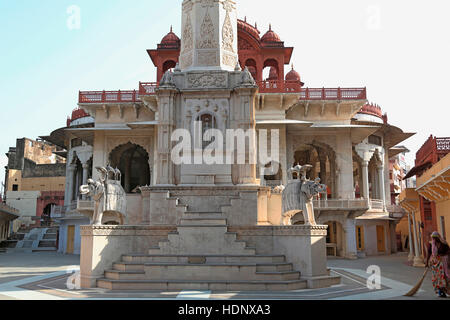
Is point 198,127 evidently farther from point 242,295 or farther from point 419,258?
point 419,258

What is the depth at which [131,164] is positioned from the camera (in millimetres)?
35781

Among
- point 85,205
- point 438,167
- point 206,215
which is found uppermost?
point 438,167

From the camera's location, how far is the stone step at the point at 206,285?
34.3 feet

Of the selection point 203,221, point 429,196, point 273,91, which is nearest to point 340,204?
point 429,196

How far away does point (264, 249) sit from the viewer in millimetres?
12258

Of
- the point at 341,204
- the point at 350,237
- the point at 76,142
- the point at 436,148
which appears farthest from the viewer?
the point at 76,142

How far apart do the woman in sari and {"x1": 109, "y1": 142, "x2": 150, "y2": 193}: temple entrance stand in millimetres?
22300

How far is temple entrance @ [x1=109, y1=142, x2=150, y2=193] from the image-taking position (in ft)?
101

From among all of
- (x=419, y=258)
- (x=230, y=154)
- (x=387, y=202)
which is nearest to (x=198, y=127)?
(x=230, y=154)

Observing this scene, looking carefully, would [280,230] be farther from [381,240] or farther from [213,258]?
[381,240]

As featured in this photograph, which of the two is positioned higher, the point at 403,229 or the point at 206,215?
the point at 206,215

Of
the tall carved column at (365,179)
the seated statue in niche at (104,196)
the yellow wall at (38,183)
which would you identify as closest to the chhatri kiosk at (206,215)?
the seated statue in niche at (104,196)

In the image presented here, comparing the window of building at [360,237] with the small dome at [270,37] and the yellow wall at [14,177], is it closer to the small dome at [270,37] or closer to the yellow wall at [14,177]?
the small dome at [270,37]

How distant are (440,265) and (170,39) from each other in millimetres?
26795
